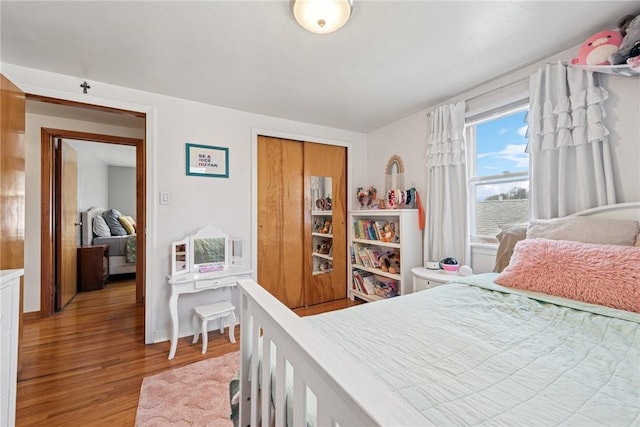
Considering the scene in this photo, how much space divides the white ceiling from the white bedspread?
1.60 m

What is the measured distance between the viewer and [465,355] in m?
0.90

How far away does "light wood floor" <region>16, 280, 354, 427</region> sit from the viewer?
1.50 m

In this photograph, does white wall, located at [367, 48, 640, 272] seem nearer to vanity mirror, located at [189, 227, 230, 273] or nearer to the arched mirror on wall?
the arched mirror on wall

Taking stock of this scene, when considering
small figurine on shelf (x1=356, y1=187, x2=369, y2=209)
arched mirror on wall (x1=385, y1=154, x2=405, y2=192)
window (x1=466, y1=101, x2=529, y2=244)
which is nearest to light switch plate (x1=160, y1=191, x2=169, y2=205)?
small figurine on shelf (x1=356, y1=187, x2=369, y2=209)

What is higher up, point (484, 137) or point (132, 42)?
point (132, 42)

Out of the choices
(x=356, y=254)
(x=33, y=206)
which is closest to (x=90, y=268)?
(x=33, y=206)

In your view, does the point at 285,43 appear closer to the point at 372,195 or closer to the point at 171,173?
the point at 171,173

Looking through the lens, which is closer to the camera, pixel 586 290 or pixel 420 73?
pixel 586 290

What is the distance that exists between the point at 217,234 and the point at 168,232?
44cm

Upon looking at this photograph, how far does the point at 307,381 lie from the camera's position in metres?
0.62

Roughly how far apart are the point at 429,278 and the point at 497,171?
3.69ft

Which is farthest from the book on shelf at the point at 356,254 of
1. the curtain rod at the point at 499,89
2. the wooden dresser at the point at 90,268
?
the wooden dresser at the point at 90,268

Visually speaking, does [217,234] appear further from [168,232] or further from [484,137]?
[484,137]

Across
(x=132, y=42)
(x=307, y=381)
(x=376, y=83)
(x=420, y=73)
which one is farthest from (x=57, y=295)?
(x=420, y=73)
